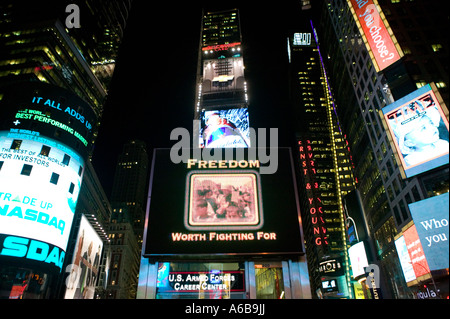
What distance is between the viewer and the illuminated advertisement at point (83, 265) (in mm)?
37094

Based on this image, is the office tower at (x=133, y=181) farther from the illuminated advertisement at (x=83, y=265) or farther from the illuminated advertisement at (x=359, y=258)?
the illuminated advertisement at (x=359, y=258)

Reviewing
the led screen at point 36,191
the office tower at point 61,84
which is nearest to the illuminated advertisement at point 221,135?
the office tower at point 61,84

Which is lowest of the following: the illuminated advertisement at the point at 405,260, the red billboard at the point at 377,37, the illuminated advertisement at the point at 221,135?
the illuminated advertisement at the point at 405,260

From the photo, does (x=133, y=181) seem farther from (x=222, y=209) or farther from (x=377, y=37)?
(x=222, y=209)

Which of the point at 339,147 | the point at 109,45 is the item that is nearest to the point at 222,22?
the point at 109,45

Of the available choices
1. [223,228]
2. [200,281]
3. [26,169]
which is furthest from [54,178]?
[200,281]

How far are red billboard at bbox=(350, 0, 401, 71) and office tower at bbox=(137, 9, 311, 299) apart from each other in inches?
1388

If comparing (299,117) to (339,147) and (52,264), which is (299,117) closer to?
(339,147)

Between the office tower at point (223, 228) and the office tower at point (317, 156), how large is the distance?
227 ft

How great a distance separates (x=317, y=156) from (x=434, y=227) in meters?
108

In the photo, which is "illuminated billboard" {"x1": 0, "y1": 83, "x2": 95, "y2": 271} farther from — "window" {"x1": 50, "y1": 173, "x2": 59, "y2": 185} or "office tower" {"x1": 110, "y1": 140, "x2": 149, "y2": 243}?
"office tower" {"x1": 110, "y1": 140, "x2": 149, "y2": 243}

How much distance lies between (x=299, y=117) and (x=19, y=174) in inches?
5370

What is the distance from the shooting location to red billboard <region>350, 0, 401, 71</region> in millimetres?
36750
